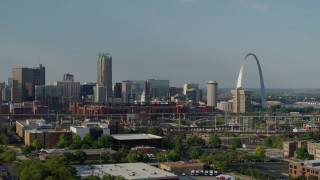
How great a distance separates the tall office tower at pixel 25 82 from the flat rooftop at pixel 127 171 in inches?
2072

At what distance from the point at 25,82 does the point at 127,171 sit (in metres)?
57.6

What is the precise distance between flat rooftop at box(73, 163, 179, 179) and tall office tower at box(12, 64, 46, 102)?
52.6 meters

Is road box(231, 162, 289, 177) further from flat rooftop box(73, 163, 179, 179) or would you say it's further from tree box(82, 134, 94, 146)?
tree box(82, 134, 94, 146)

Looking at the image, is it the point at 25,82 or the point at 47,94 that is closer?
the point at 47,94

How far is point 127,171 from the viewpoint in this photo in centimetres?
1988

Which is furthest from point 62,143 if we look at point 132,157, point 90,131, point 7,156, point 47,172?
point 47,172

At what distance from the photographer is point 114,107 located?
56.2 meters

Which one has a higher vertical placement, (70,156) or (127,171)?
(70,156)

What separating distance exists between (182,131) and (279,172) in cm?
1765

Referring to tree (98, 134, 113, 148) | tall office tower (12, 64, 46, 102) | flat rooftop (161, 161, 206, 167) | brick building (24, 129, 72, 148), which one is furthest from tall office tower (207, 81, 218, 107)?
flat rooftop (161, 161, 206, 167)

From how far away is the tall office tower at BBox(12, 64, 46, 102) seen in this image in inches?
2840

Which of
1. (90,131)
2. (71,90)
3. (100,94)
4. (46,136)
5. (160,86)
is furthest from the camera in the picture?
(160,86)

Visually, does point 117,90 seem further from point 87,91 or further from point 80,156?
point 80,156

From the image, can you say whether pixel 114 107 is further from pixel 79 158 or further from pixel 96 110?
pixel 79 158
